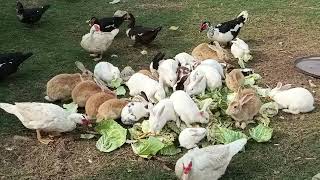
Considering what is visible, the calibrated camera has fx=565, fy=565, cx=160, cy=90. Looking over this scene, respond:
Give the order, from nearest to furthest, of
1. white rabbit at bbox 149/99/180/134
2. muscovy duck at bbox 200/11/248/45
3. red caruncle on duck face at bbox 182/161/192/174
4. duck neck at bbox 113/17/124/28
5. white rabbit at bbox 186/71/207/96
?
red caruncle on duck face at bbox 182/161/192/174
white rabbit at bbox 149/99/180/134
white rabbit at bbox 186/71/207/96
muscovy duck at bbox 200/11/248/45
duck neck at bbox 113/17/124/28

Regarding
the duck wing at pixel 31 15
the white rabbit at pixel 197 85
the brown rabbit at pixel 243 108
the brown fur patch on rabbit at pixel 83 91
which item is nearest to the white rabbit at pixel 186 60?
the white rabbit at pixel 197 85

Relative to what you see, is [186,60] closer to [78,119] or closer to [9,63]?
[78,119]

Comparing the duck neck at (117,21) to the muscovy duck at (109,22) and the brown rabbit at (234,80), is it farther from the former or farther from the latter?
the brown rabbit at (234,80)

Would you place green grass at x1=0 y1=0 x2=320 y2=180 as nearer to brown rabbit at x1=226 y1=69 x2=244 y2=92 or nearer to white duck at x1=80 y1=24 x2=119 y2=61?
white duck at x1=80 y1=24 x2=119 y2=61

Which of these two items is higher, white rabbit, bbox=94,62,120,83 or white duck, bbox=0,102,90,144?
white duck, bbox=0,102,90,144

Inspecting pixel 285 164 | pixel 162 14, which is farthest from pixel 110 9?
pixel 285 164

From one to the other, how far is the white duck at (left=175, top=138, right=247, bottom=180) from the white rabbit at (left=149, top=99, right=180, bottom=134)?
567 millimetres

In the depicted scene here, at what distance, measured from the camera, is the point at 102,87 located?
518 centimetres

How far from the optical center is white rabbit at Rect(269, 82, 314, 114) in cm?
500

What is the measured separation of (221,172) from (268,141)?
715 millimetres

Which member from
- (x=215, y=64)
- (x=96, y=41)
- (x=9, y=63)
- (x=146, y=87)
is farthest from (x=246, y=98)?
(x=9, y=63)

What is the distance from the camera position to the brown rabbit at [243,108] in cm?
480

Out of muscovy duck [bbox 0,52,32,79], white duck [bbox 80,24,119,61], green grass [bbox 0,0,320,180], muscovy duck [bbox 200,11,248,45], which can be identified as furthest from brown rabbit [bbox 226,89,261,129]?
muscovy duck [bbox 0,52,32,79]

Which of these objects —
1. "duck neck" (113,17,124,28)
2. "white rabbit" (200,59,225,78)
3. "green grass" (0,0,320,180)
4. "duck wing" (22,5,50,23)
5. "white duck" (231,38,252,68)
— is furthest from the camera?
"duck wing" (22,5,50,23)
